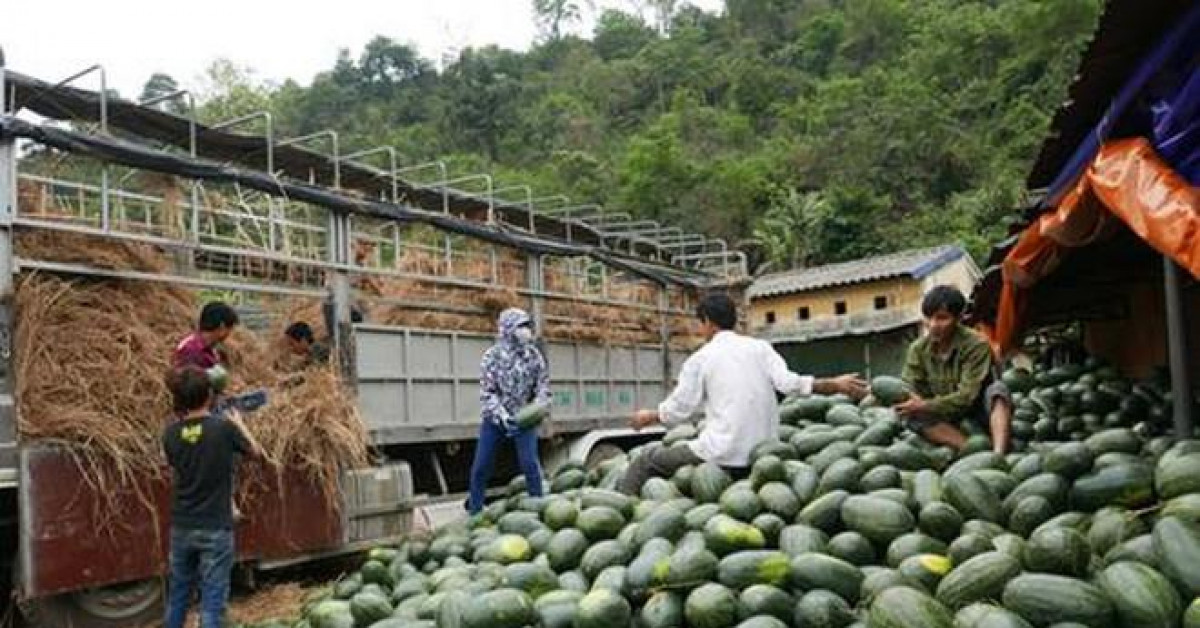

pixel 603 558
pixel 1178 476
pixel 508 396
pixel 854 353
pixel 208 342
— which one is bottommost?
pixel 603 558

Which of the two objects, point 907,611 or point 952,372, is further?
point 952,372

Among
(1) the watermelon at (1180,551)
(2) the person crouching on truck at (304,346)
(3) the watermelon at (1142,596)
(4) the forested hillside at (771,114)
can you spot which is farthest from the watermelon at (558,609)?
(4) the forested hillside at (771,114)

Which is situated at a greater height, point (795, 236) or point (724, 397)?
point (795, 236)

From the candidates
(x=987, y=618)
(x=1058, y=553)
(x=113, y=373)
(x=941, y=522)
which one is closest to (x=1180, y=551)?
(x=1058, y=553)

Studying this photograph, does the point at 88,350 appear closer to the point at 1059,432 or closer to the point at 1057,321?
the point at 1059,432

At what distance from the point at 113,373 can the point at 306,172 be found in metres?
3.80

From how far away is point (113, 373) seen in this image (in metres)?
6.16

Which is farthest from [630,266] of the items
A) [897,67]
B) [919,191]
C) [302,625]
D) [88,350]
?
[897,67]

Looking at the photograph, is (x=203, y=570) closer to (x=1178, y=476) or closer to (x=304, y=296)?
(x=304, y=296)

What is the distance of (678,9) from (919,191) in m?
45.5

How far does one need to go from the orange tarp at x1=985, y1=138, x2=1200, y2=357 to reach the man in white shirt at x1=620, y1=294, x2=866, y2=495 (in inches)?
53.8

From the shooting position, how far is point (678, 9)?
256ft

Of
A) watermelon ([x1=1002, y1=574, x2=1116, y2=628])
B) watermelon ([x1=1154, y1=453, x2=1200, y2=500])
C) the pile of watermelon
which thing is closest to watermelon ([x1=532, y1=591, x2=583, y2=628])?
the pile of watermelon

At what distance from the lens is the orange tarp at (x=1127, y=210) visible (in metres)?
3.73
